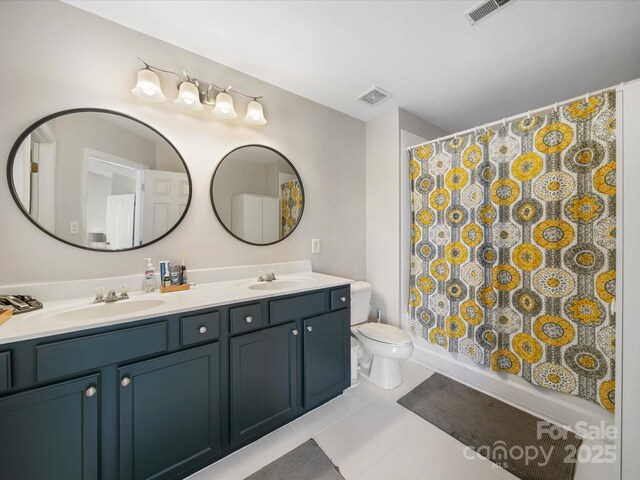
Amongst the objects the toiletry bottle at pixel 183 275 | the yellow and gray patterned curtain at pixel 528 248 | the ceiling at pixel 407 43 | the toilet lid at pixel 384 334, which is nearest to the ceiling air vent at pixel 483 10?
the ceiling at pixel 407 43

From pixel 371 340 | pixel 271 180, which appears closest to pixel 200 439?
pixel 371 340

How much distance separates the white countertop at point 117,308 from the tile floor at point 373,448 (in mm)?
849

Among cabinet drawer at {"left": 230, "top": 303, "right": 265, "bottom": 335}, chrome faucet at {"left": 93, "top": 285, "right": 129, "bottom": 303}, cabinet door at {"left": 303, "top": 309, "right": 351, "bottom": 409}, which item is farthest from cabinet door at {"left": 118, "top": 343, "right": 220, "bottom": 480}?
cabinet door at {"left": 303, "top": 309, "right": 351, "bottom": 409}

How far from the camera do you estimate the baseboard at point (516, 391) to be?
1.52m

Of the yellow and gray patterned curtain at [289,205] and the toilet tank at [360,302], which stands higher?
the yellow and gray patterned curtain at [289,205]

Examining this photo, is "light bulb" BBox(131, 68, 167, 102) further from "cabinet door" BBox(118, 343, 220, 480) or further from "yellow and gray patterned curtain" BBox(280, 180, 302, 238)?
"cabinet door" BBox(118, 343, 220, 480)

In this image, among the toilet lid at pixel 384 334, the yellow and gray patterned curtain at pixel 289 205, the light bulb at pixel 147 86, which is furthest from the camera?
the yellow and gray patterned curtain at pixel 289 205

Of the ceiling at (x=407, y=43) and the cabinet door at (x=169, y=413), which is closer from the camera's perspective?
the cabinet door at (x=169, y=413)

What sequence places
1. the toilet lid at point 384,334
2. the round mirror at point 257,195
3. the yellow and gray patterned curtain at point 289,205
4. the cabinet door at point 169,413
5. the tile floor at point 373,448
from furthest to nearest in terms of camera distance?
the yellow and gray patterned curtain at point 289,205 < the toilet lid at point 384,334 < the round mirror at point 257,195 < the tile floor at point 373,448 < the cabinet door at point 169,413

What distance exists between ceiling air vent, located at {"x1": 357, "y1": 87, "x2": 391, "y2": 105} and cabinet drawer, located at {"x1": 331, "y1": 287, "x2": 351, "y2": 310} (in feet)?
5.34

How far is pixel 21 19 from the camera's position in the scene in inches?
47.5

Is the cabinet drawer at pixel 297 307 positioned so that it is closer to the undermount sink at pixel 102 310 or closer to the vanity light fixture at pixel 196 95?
the undermount sink at pixel 102 310

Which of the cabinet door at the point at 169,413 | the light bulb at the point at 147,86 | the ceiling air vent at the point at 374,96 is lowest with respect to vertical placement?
the cabinet door at the point at 169,413

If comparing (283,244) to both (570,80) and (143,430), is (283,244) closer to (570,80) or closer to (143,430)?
(143,430)
